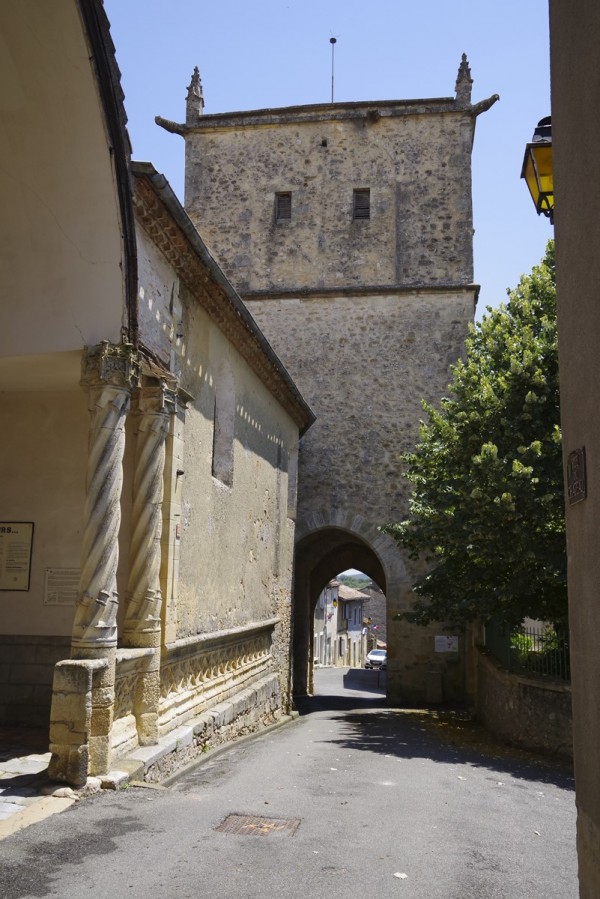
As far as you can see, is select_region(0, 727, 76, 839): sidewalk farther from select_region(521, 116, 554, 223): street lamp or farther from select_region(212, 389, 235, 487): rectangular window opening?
select_region(521, 116, 554, 223): street lamp

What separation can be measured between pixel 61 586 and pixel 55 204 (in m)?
3.80

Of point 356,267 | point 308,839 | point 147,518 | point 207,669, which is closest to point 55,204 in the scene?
point 147,518

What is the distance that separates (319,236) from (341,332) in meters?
2.68

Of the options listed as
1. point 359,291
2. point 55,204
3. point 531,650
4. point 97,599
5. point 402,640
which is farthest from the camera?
point 359,291

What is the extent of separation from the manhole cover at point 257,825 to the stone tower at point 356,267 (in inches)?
493

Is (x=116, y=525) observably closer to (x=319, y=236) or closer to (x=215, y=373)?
(x=215, y=373)

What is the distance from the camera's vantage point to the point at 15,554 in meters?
8.59

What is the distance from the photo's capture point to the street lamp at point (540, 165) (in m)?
5.11

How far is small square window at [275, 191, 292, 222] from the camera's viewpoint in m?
20.9

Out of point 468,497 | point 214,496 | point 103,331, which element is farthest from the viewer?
point 468,497

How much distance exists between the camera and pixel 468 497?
469 inches

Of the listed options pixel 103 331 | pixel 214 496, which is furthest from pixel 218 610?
pixel 103 331

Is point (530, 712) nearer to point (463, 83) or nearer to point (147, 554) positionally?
point (147, 554)

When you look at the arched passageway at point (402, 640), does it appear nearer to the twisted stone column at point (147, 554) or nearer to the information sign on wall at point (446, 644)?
the information sign on wall at point (446, 644)
